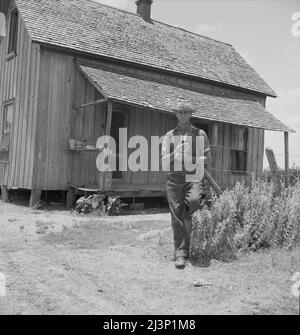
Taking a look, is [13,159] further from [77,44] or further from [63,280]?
[63,280]

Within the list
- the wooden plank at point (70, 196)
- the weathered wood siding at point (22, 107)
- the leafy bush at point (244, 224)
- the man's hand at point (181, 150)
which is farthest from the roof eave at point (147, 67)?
the leafy bush at point (244, 224)

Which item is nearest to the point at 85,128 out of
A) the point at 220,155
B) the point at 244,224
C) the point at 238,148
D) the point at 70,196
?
the point at 70,196

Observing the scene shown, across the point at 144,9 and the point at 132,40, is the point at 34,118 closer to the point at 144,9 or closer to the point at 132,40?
the point at 132,40

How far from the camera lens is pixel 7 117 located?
1352 centimetres

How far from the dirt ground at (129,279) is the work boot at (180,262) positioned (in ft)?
0.30

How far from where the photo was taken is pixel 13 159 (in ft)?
41.9

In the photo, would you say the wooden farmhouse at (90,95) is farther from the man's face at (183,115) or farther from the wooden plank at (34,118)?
the man's face at (183,115)

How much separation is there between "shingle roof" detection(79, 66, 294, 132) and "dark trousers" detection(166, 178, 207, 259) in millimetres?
4179

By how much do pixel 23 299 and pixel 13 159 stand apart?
9.08 metres

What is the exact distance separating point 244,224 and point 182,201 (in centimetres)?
96

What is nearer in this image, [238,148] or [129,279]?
[129,279]

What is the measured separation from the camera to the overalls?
5520 millimetres

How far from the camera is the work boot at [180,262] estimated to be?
17.4 ft

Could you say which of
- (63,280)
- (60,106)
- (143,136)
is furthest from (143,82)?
(63,280)
